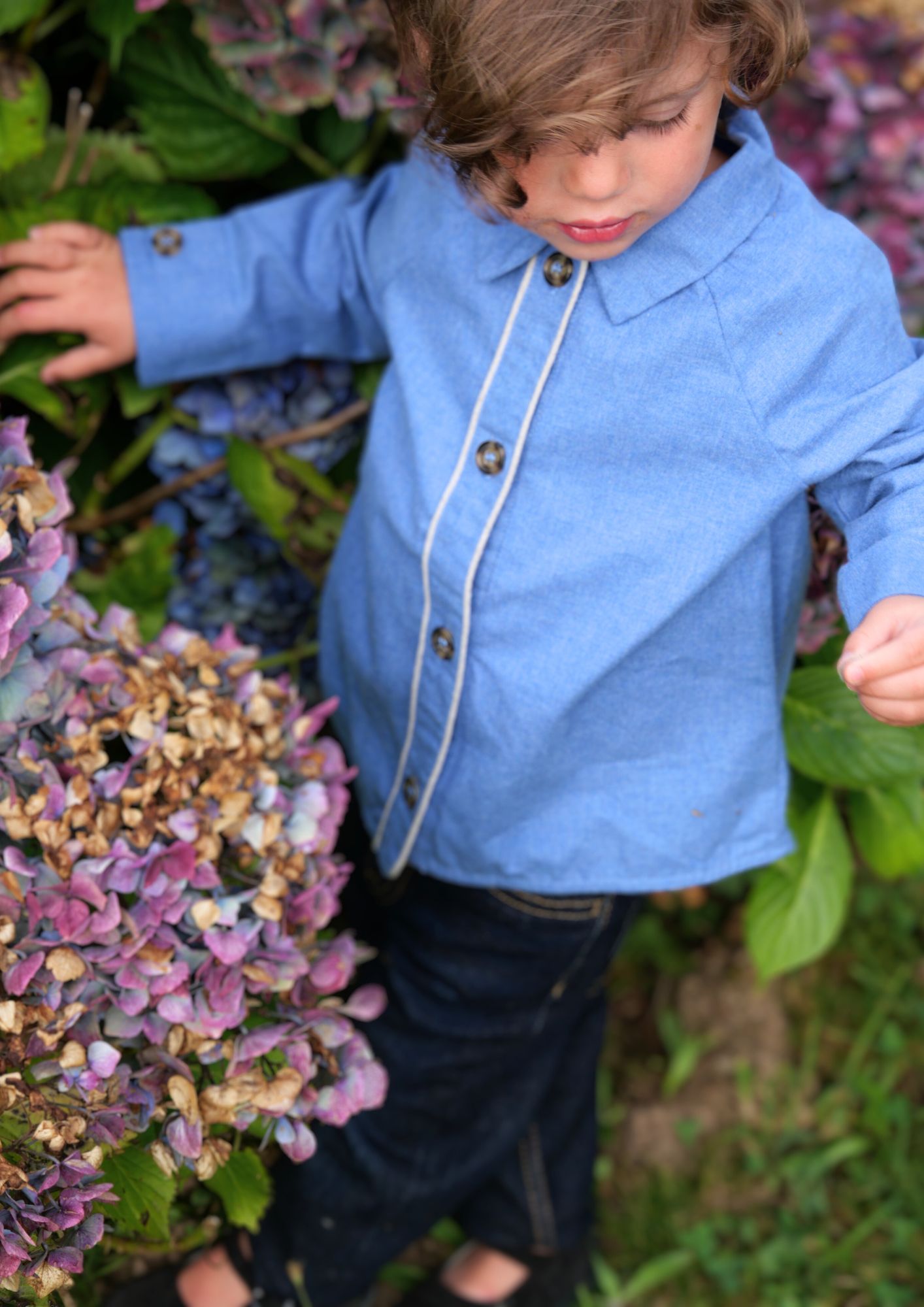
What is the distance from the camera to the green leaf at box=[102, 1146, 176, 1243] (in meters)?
0.83

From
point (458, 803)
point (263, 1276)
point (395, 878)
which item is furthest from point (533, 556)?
point (263, 1276)

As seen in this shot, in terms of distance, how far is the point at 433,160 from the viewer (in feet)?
3.50

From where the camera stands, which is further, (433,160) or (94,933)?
(433,160)

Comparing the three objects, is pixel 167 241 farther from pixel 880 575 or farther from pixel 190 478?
pixel 880 575

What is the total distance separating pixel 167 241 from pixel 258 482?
11.4 inches

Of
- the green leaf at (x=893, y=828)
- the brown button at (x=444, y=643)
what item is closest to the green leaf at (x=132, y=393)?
the brown button at (x=444, y=643)

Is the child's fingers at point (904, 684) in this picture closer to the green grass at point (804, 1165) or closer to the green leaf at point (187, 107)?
the green leaf at point (187, 107)

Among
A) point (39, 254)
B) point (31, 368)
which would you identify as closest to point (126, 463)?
point (31, 368)

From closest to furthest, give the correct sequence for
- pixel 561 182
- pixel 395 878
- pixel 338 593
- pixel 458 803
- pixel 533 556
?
pixel 561 182 → pixel 533 556 → pixel 458 803 → pixel 338 593 → pixel 395 878

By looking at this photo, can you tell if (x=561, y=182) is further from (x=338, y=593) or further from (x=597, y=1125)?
(x=597, y=1125)

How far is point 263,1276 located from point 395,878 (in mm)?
530

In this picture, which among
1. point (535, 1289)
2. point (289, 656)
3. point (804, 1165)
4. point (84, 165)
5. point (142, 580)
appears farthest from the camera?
point (804, 1165)

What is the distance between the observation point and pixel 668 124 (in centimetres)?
84

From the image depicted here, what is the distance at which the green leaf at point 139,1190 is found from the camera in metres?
0.83
